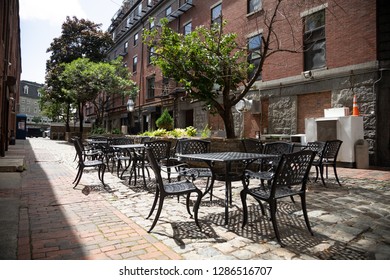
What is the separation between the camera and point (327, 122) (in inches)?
344

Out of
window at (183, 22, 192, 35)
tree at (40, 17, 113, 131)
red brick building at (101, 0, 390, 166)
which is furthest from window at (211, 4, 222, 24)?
tree at (40, 17, 113, 131)

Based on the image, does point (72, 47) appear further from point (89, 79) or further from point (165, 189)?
point (165, 189)

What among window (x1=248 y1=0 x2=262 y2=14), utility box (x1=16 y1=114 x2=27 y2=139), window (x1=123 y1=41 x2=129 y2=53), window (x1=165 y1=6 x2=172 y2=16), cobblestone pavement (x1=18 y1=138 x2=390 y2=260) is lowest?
cobblestone pavement (x1=18 y1=138 x2=390 y2=260)

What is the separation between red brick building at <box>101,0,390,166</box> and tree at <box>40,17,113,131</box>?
11.5 meters

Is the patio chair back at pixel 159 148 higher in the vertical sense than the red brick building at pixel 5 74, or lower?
lower

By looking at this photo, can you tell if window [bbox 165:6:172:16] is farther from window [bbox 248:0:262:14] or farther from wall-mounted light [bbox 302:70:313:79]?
wall-mounted light [bbox 302:70:313:79]

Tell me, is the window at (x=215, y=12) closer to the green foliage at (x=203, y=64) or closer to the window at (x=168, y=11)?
the window at (x=168, y=11)

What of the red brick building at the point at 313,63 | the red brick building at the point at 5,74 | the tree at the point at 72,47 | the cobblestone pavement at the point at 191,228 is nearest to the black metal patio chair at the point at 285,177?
the cobblestone pavement at the point at 191,228

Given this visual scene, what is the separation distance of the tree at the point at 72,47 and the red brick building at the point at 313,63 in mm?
11462

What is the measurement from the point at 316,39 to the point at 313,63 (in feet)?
3.01

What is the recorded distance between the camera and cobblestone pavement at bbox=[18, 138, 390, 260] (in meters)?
2.48

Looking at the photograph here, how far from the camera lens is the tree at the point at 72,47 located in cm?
2406

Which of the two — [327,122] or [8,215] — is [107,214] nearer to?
[8,215]
